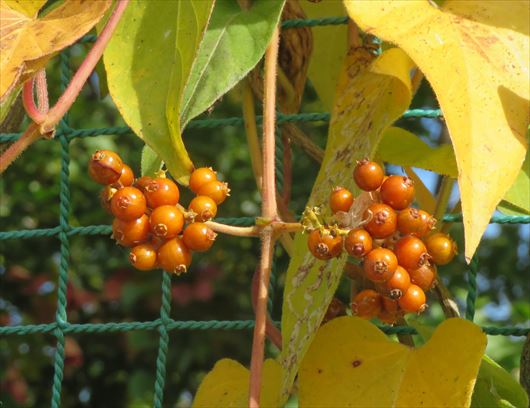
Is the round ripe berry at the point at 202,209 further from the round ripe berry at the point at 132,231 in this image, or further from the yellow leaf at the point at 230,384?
the yellow leaf at the point at 230,384

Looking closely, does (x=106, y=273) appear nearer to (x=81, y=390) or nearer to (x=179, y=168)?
(x=81, y=390)

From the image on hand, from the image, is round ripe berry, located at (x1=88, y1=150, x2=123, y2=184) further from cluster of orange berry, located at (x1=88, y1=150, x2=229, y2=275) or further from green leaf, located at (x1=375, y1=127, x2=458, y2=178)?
green leaf, located at (x1=375, y1=127, x2=458, y2=178)

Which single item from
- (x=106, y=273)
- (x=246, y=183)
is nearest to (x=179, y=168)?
(x=246, y=183)

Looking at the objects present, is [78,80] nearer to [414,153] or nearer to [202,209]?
[202,209]

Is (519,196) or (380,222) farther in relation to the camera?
(519,196)

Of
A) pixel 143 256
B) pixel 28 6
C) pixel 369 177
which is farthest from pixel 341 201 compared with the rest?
pixel 28 6

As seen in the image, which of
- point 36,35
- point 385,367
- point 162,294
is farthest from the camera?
point 162,294

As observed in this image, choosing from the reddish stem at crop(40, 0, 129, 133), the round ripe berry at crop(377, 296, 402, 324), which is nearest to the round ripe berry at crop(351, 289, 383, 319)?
the round ripe berry at crop(377, 296, 402, 324)
